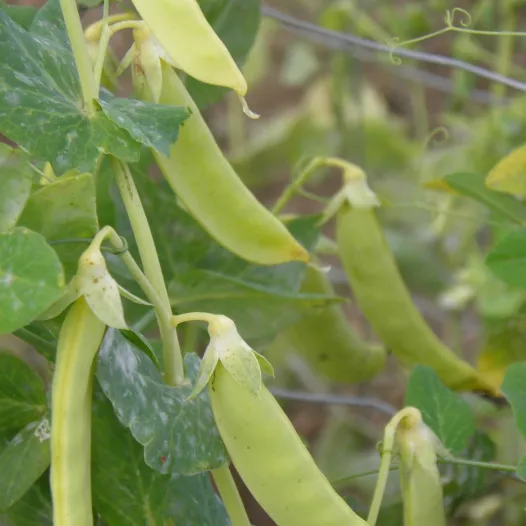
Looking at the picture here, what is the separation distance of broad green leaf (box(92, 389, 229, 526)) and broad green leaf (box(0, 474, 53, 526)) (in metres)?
0.07

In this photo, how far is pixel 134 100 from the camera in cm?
54

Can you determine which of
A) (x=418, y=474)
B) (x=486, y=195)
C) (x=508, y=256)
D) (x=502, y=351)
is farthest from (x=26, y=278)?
(x=502, y=351)

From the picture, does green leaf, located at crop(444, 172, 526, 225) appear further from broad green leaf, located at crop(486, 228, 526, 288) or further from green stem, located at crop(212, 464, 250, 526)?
green stem, located at crop(212, 464, 250, 526)

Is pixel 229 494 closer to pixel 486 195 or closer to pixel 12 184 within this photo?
pixel 12 184

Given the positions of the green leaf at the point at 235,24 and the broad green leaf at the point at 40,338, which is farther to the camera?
the green leaf at the point at 235,24

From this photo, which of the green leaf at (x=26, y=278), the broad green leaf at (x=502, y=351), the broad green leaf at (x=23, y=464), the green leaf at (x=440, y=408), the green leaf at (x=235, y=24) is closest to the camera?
the green leaf at (x=26, y=278)

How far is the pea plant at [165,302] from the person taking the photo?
476 millimetres

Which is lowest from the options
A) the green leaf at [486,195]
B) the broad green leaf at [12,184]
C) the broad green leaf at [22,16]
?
the green leaf at [486,195]

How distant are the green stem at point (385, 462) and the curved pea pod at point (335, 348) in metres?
0.36

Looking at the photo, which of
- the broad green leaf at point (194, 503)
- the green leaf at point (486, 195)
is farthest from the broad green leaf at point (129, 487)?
the green leaf at point (486, 195)

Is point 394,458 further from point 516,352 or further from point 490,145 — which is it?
point 490,145

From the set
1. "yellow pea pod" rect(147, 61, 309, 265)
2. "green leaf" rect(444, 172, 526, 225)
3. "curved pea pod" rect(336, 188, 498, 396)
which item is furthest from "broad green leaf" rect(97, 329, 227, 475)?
"green leaf" rect(444, 172, 526, 225)

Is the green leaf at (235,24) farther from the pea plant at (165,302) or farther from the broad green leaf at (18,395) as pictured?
the broad green leaf at (18,395)

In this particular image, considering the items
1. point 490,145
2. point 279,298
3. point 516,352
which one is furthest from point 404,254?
point 279,298
